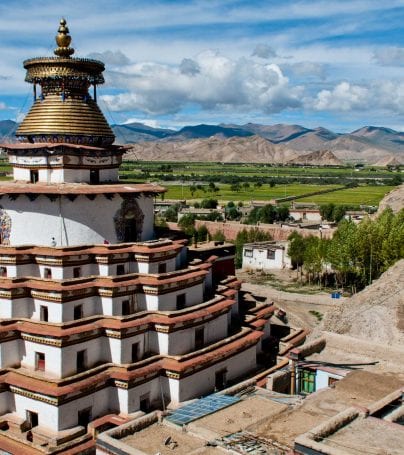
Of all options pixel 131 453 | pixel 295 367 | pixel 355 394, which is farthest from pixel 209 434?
pixel 295 367

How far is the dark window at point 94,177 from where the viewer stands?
2228 centimetres

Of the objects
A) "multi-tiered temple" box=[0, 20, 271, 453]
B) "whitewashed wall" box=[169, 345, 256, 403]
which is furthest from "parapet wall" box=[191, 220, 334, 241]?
"multi-tiered temple" box=[0, 20, 271, 453]

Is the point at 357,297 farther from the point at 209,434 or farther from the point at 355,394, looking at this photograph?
the point at 209,434

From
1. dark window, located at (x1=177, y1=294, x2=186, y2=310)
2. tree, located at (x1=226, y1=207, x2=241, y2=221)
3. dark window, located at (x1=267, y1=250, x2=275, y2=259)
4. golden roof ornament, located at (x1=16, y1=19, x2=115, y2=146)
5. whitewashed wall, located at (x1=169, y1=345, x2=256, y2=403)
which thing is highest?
golden roof ornament, located at (x1=16, y1=19, x2=115, y2=146)

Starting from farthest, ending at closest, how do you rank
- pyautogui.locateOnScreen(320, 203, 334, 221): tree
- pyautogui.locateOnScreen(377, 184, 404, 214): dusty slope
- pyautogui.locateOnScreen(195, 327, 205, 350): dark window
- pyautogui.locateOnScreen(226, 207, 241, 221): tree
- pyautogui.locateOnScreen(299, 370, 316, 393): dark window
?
pyautogui.locateOnScreen(226, 207, 241, 221): tree → pyautogui.locateOnScreen(320, 203, 334, 221): tree → pyautogui.locateOnScreen(377, 184, 404, 214): dusty slope → pyautogui.locateOnScreen(195, 327, 205, 350): dark window → pyautogui.locateOnScreen(299, 370, 316, 393): dark window

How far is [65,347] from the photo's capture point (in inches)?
719

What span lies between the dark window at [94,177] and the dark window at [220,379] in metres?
8.83

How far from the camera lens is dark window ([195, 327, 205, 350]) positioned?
69.9ft

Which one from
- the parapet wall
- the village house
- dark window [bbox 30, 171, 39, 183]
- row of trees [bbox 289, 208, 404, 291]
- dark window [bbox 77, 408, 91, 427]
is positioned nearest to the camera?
dark window [bbox 77, 408, 91, 427]

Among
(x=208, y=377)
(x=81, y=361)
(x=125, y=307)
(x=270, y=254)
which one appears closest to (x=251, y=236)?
(x=270, y=254)

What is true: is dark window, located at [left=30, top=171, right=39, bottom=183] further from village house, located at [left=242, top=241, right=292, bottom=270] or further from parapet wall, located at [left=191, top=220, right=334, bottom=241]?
parapet wall, located at [left=191, top=220, right=334, bottom=241]

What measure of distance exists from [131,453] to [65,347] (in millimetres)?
5082

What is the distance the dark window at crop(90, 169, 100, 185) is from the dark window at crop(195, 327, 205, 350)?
7.08 meters

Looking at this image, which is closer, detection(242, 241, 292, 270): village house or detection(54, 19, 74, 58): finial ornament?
detection(54, 19, 74, 58): finial ornament
